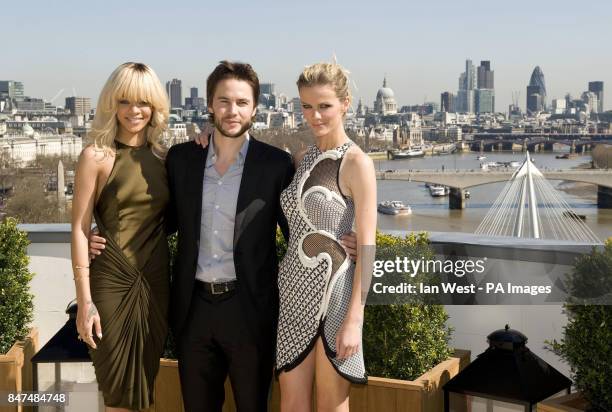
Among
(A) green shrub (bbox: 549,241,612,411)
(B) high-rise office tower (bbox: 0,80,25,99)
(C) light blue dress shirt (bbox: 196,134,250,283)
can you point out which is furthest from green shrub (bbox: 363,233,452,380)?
(B) high-rise office tower (bbox: 0,80,25,99)

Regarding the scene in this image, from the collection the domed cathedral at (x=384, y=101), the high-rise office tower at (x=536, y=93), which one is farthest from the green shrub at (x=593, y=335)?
the high-rise office tower at (x=536, y=93)

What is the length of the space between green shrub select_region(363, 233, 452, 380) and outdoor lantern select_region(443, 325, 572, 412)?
0.40 ft

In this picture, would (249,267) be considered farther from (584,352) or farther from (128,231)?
(584,352)

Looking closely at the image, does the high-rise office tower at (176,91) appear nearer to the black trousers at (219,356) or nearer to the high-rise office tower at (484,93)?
the high-rise office tower at (484,93)

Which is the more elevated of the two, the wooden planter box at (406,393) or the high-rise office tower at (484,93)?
the high-rise office tower at (484,93)

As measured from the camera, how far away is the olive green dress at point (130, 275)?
144cm

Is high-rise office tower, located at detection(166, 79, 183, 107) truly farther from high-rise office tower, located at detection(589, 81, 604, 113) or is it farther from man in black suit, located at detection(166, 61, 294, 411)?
man in black suit, located at detection(166, 61, 294, 411)

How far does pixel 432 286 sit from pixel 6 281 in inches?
41.5

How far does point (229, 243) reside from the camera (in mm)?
1424

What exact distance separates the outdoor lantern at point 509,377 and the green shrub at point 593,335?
2.4 inches

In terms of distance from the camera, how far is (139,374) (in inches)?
58.5

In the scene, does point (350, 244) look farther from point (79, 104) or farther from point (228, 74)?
point (79, 104)

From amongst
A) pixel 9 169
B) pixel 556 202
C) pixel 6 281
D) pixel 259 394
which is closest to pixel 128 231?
pixel 259 394

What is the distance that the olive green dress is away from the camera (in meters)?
1.44
